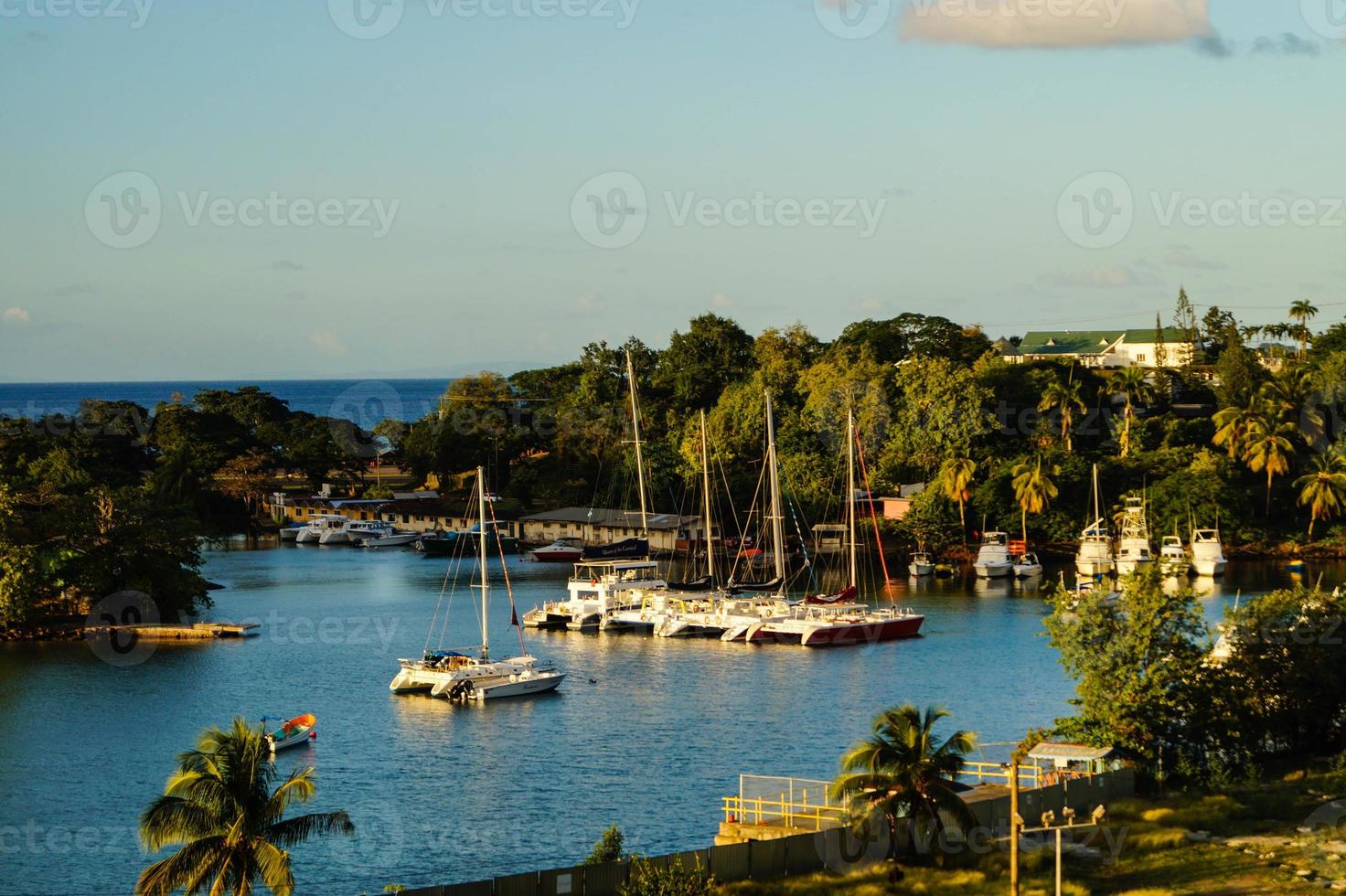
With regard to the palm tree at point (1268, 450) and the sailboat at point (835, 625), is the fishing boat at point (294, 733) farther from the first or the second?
the palm tree at point (1268, 450)

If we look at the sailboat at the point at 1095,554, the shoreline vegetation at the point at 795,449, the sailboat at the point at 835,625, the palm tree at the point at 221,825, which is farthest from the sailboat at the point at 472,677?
the sailboat at the point at 1095,554

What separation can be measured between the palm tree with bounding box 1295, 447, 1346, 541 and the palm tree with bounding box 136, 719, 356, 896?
3072 inches

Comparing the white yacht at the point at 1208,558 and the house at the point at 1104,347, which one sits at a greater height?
the house at the point at 1104,347

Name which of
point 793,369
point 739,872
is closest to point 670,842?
point 739,872

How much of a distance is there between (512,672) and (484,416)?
67.0 metres

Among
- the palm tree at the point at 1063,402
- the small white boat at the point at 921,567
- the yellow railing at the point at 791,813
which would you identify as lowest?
the yellow railing at the point at 791,813

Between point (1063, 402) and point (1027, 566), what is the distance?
18848 millimetres

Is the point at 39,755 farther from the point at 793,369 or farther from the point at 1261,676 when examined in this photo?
the point at 793,369

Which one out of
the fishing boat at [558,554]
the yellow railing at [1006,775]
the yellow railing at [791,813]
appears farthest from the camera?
the fishing boat at [558,554]

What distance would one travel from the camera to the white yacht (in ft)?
283

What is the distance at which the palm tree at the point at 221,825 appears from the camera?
2895cm

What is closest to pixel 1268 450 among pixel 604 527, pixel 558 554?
pixel 604 527

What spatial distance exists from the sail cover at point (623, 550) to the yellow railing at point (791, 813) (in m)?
54.7

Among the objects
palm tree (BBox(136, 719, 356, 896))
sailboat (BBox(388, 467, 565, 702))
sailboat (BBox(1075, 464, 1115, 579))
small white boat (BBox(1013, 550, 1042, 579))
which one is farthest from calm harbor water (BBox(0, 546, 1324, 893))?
palm tree (BBox(136, 719, 356, 896))
